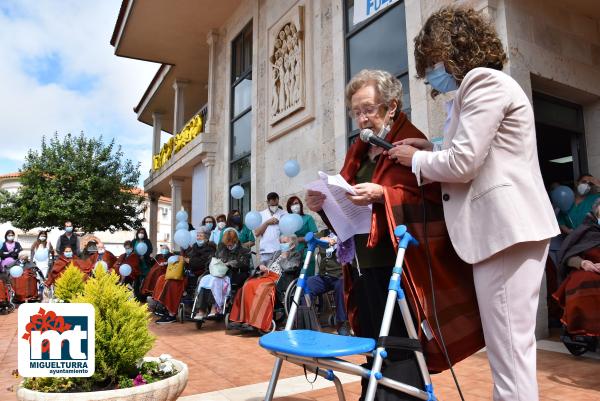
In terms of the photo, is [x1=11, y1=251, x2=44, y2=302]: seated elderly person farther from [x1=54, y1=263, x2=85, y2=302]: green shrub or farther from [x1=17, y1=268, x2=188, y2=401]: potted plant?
[x1=17, y1=268, x2=188, y2=401]: potted plant

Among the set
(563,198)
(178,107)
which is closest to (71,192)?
(178,107)

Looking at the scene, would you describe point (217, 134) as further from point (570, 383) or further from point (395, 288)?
point (395, 288)

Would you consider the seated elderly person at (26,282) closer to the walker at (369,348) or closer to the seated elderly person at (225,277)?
the seated elderly person at (225,277)

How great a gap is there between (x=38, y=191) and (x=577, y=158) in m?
19.4

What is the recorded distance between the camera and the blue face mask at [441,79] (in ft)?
6.51

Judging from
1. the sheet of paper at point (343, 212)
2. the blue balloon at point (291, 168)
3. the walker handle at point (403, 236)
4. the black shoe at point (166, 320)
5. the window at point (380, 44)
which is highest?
the window at point (380, 44)

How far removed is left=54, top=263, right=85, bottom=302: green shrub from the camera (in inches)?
A: 126

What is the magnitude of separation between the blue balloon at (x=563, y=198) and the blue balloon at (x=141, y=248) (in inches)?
385

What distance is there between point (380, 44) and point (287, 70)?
2.86 meters

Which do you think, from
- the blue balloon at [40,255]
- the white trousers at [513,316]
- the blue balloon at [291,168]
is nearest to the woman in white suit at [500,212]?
the white trousers at [513,316]

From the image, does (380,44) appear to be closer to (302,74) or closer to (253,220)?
(302,74)

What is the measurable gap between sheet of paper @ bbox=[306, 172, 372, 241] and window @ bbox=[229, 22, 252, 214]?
942 cm

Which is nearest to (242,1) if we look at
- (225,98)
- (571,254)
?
(225,98)

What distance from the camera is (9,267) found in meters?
10.7
